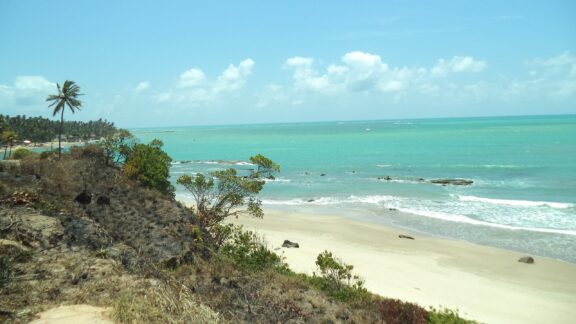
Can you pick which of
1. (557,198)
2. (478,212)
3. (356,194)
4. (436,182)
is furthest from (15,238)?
(436,182)

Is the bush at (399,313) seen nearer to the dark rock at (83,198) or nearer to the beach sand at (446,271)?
the beach sand at (446,271)

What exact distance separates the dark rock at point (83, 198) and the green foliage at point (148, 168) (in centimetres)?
824

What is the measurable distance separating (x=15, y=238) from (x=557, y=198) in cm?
4366

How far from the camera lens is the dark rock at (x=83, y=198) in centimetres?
1659

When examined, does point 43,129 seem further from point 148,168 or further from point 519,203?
point 519,203

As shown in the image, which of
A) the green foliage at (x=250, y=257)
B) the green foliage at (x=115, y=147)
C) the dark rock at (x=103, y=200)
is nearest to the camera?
the green foliage at (x=250, y=257)

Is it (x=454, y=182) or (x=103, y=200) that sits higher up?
(x=103, y=200)

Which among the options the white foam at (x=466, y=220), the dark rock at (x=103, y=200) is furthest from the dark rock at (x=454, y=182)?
the dark rock at (x=103, y=200)

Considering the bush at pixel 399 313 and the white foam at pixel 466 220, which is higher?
the bush at pixel 399 313

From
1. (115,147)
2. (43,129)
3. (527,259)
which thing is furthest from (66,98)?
(43,129)

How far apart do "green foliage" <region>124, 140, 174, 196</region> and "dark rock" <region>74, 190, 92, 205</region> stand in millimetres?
8241

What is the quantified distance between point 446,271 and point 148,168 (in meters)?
19.3

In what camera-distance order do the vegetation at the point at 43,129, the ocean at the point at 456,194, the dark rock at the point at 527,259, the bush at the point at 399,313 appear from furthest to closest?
the vegetation at the point at 43,129 < the ocean at the point at 456,194 < the dark rock at the point at 527,259 < the bush at the point at 399,313

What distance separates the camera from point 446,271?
22781 mm
